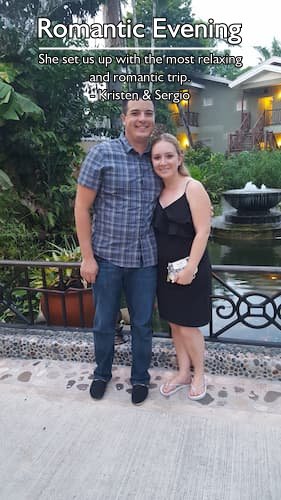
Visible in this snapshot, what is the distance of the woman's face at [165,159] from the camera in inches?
77.0

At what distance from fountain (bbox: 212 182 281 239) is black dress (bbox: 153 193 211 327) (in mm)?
5510

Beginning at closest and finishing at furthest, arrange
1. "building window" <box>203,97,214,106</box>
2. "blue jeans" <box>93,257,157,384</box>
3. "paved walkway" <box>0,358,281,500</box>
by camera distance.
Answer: "paved walkway" <box>0,358,281,500</box> → "blue jeans" <box>93,257,157,384</box> → "building window" <box>203,97,214,106</box>

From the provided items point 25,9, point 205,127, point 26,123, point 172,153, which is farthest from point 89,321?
point 205,127

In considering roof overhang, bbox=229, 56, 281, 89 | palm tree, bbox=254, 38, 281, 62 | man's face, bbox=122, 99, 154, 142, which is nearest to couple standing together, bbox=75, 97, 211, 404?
man's face, bbox=122, 99, 154, 142

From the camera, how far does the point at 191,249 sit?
6.46ft

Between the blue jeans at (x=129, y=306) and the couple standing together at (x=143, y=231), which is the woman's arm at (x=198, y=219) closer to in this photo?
the couple standing together at (x=143, y=231)

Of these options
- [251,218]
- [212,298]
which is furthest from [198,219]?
[251,218]

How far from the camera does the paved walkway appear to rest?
1615 millimetres

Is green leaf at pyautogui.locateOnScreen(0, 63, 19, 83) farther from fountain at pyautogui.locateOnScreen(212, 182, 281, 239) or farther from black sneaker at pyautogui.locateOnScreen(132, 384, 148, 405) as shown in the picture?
fountain at pyautogui.locateOnScreen(212, 182, 281, 239)

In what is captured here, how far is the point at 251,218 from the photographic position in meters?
7.85

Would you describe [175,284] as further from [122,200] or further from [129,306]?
[122,200]

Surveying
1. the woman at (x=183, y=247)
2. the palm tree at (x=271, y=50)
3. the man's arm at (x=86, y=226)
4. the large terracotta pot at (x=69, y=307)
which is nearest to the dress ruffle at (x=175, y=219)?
the woman at (x=183, y=247)

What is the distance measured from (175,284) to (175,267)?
→ 10 centimetres

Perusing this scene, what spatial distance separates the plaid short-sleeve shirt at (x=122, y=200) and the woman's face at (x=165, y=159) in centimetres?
7
